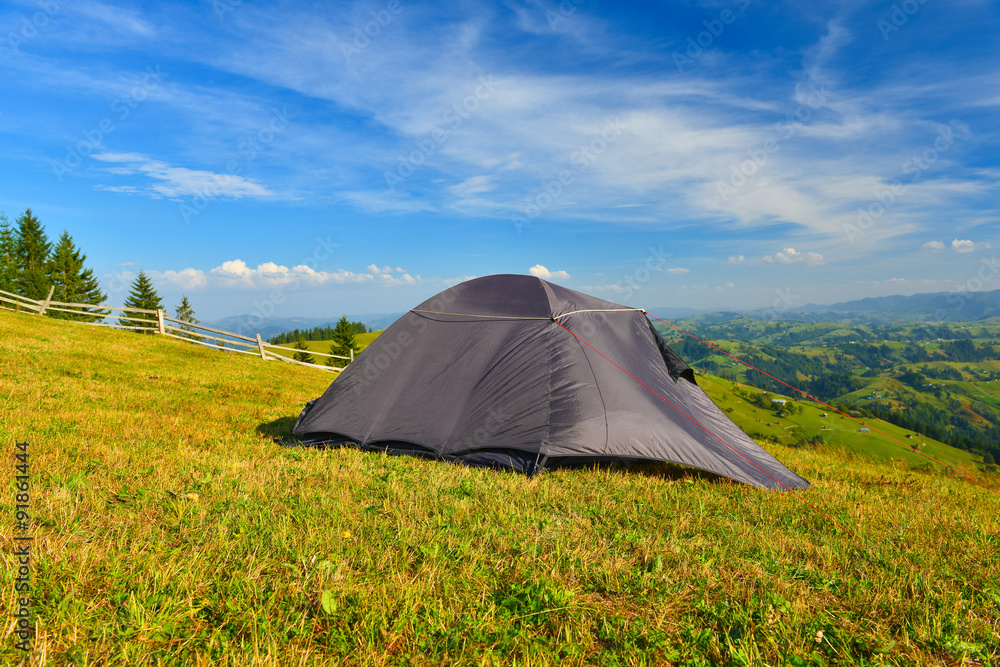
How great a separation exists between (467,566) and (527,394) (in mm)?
3829

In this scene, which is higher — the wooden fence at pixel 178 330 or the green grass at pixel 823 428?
the wooden fence at pixel 178 330

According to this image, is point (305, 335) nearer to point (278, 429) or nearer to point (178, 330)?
point (178, 330)

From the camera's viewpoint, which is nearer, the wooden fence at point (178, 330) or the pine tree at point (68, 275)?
the wooden fence at point (178, 330)

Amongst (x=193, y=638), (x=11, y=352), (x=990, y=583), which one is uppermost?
(x=11, y=352)

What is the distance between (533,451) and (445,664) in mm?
4044

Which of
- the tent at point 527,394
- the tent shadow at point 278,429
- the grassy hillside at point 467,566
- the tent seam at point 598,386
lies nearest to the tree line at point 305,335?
the tent shadow at point 278,429

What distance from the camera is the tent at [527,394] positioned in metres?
6.67

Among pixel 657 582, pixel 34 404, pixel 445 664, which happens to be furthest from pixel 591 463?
pixel 34 404

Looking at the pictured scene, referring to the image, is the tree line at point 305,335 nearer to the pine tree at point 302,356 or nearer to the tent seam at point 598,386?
the pine tree at point 302,356

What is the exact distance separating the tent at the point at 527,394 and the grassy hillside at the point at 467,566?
500mm

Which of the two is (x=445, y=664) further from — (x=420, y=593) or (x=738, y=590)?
(x=738, y=590)

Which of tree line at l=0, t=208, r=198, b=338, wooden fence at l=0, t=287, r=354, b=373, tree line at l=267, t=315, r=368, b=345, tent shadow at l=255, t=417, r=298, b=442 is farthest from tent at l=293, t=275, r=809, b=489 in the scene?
tree line at l=267, t=315, r=368, b=345

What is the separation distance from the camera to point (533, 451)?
648cm

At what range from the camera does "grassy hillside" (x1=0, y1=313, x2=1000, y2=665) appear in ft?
8.63
